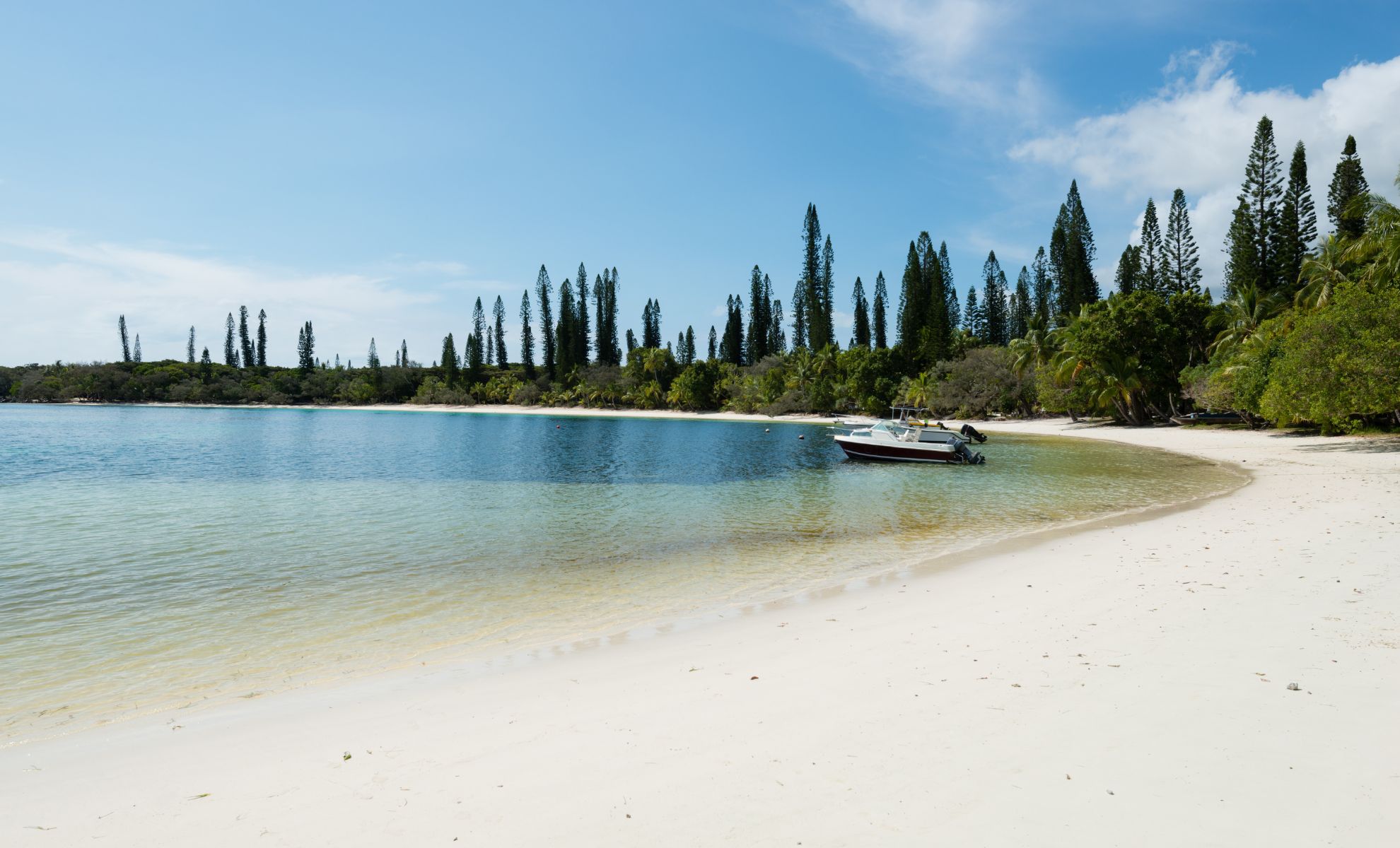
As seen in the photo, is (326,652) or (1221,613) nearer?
(1221,613)

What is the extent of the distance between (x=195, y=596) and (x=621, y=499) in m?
11.8

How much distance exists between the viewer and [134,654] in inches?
298

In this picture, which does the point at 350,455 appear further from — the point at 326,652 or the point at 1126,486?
the point at 1126,486

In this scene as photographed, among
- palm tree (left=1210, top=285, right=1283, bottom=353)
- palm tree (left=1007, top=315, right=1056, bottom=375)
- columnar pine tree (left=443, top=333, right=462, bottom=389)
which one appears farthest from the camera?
columnar pine tree (left=443, top=333, right=462, bottom=389)

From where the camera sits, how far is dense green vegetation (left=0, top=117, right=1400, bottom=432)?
1078 inches

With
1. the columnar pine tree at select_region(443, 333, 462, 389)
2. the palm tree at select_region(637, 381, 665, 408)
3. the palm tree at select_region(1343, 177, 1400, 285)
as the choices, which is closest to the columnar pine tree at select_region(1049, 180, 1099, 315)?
the palm tree at select_region(1343, 177, 1400, 285)

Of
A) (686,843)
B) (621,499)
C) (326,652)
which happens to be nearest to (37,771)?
(326,652)

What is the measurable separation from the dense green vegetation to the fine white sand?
2438 centimetres

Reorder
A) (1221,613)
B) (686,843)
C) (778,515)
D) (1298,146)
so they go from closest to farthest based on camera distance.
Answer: (686,843), (1221,613), (778,515), (1298,146)

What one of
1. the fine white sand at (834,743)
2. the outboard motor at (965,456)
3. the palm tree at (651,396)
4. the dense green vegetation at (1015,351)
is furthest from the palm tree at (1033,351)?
the fine white sand at (834,743)

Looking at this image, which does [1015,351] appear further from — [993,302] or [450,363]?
[450,363]

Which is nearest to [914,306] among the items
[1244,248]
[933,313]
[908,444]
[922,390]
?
[933,313]

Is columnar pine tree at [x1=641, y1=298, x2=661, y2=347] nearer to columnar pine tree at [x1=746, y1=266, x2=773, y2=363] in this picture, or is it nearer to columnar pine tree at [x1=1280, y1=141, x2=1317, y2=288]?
columnar pine tree at [x1=746, y1=266, x2=773, y2=363]

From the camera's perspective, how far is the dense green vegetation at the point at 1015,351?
89.8ft
